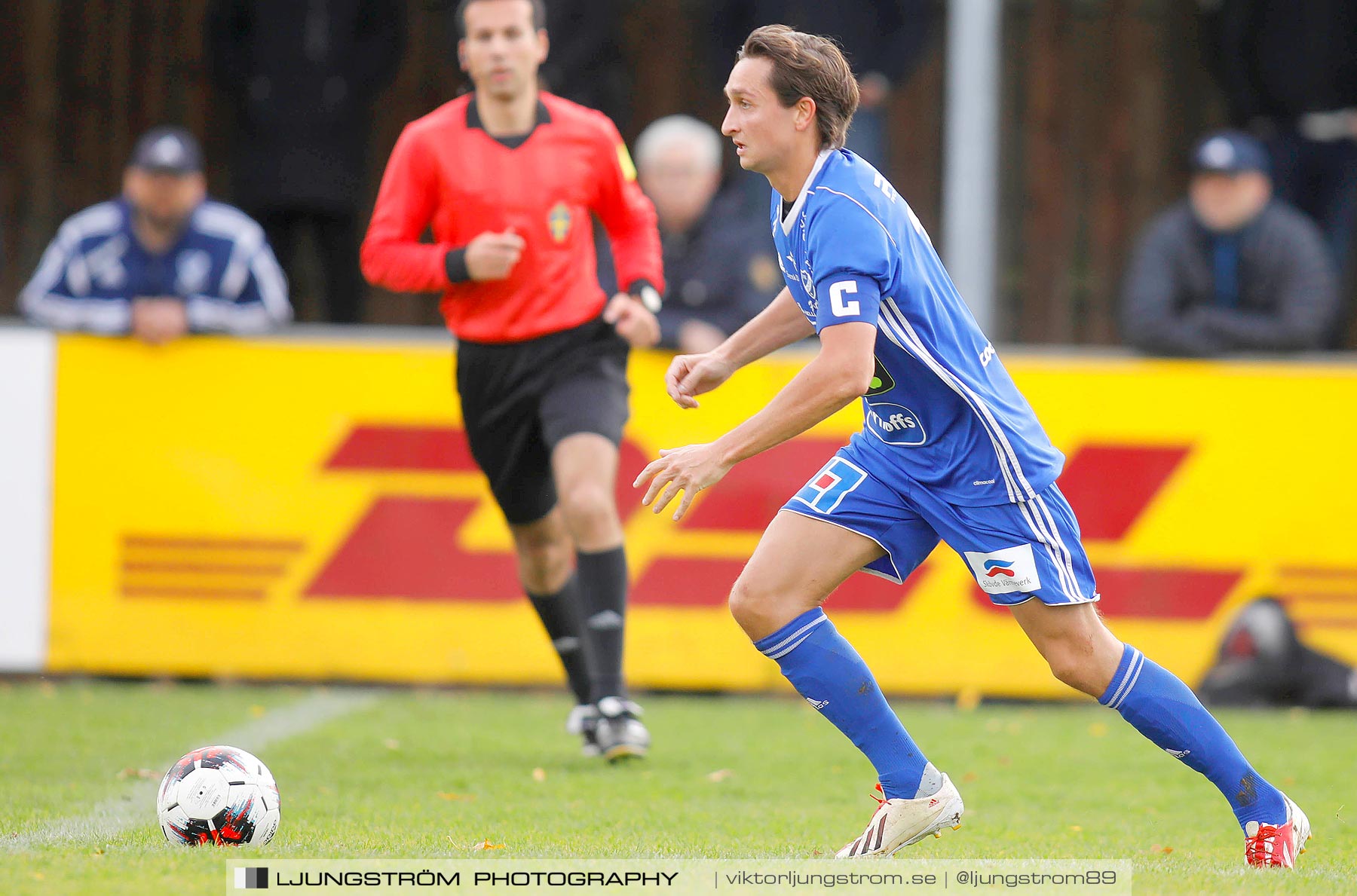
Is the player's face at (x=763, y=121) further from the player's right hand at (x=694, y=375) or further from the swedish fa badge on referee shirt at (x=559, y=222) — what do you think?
the swedish fa badge on referee shirt at (x=559, y=222)

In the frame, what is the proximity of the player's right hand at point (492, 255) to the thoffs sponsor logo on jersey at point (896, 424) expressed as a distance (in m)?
1.71

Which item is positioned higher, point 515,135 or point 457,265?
point 515,135

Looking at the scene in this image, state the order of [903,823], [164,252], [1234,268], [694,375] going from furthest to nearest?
[164,252] → [1234,268] → [694,375] → [903,823]

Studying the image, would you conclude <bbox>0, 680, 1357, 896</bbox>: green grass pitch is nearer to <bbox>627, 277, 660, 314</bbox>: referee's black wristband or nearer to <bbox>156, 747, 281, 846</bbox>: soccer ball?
<bbox>156, 747, 281, 846</bbox>: soccer ball

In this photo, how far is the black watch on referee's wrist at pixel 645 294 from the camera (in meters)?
5.75

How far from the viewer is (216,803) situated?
12.9ft

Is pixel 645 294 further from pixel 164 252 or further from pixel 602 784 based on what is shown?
pixel 164 252

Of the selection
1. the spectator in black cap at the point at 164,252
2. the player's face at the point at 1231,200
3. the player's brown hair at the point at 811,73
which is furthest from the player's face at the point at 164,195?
the player's face at the point at 1231,200

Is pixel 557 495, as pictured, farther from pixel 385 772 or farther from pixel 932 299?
pixel 932 299

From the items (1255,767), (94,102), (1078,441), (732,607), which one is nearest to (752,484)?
(1078,441)

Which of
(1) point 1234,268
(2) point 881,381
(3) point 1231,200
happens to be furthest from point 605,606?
(3) point 1231,200

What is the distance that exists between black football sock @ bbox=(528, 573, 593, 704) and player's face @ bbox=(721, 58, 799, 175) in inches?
90.0

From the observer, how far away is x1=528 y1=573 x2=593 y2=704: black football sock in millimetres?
5930

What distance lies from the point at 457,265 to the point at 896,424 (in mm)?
1946
